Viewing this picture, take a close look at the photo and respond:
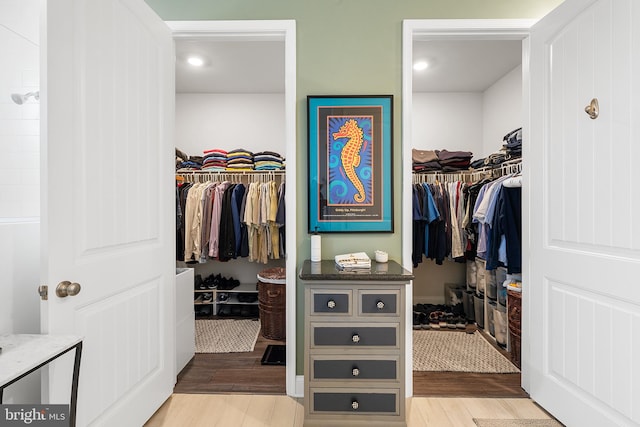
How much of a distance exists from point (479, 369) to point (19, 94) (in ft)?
10.3

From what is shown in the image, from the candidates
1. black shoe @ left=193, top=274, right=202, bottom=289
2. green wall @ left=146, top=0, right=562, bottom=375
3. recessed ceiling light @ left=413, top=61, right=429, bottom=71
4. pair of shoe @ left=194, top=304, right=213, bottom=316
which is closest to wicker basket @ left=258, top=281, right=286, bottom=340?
pair of shoe @ left=194, top=304, right=213, bottom=316

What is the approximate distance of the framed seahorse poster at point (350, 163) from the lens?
2.06 metres

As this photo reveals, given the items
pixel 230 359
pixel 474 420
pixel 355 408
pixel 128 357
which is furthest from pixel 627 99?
pixel 230 359

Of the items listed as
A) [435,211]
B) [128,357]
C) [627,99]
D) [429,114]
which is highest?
[429,114]

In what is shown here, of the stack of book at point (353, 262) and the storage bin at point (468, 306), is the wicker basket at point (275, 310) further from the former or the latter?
the storage bin at point (468, 306)

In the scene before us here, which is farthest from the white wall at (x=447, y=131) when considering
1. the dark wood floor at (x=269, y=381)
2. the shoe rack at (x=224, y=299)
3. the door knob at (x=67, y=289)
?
the door knob at (x=67, y=289)

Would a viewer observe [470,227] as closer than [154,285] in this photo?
No

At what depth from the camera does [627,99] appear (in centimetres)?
145

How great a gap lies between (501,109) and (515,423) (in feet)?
9.48

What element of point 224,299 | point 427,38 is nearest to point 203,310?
point 224,299

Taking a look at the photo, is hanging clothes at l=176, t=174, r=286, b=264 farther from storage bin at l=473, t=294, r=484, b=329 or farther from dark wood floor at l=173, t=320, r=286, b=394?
storage bin at l=473, t=294, r=484, b=329

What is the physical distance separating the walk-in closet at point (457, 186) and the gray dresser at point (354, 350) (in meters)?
0.57

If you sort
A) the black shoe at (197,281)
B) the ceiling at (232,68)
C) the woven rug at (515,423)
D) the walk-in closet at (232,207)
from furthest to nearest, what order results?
the black shoe at (197,281) → the ceiling at (232,68) → the walk-in closet at (232,207) → the woven rug at (515,423)

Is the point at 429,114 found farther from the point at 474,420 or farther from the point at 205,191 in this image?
the point at 474,420
